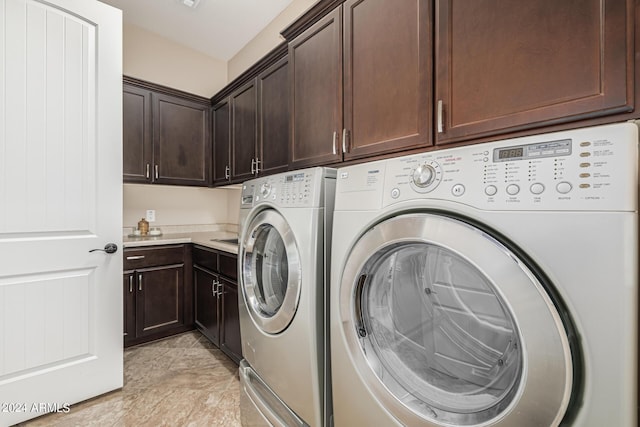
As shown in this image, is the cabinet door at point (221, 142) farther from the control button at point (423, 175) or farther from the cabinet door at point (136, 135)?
the control button at point (423, 175)

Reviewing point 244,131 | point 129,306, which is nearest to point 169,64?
point 244,131

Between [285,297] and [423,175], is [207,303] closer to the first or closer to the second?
[285,297]

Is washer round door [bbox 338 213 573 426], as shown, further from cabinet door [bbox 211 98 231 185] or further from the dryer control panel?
cabinet door [bbox 211 98 231 185]

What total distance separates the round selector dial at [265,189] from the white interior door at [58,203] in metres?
1.10

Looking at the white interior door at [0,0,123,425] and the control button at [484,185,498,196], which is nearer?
the control button at [484,185,498,196]

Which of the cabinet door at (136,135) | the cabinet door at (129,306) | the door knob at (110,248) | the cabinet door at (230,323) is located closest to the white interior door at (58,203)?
the door knob at (110,248)

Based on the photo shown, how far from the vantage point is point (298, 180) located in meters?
1.17

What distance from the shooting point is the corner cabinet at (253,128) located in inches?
79.7

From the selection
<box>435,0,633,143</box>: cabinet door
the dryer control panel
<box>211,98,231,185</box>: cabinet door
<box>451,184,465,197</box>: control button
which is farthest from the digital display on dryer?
<box>211,98,231,185</box>: cabinet door

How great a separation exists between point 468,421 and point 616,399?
0.29 metres

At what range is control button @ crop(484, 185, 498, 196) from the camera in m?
0.65

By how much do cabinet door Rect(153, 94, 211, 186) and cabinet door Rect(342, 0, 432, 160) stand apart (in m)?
2.06

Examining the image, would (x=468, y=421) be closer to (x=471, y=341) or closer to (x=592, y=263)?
(x=471, y=341)

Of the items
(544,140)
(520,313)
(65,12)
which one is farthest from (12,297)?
(544,140)
